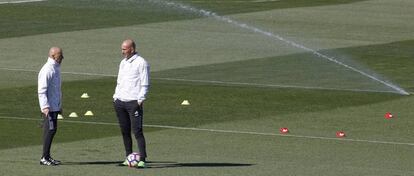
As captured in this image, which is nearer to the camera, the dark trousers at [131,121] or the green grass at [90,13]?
the dark trousers at [131,121]

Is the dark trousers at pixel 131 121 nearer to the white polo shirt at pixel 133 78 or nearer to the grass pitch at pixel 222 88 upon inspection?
the white polo shirt at pixel 133 78

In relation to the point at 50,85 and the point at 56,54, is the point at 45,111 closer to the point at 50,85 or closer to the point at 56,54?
the point at 50,85

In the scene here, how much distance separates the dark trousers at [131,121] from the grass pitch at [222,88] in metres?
0.37

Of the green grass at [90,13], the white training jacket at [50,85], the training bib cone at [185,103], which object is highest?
the green grass at [90,13]

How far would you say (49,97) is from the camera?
82.7 ft

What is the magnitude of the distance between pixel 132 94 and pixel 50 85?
1396mm

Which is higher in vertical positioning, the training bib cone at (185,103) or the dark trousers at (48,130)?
the training bib cone at (185,103)

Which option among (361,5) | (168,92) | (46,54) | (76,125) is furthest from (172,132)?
(361,5)

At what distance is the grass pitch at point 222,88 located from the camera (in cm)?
2616

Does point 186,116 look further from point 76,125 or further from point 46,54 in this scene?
point 46,54

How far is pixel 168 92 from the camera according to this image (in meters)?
37.0

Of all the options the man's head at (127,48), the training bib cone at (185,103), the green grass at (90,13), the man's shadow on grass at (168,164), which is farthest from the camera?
the green grass at (90,13)

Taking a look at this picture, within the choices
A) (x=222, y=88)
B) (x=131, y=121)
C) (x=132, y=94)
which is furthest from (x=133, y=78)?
(x=222, y=88)

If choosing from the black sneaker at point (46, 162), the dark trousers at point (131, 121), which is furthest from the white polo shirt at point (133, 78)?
the black sneaker at point (46, 162)
